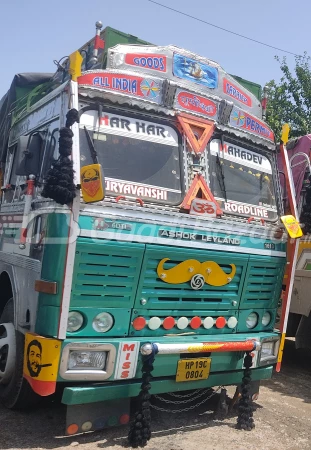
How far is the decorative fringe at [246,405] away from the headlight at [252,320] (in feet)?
1.15

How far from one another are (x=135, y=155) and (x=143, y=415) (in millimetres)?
2128

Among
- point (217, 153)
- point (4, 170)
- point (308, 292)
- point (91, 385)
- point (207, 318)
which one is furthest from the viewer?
point (308, 292)

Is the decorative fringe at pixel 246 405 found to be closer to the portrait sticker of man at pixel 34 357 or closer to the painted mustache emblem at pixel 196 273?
the painted mustache emblem at pixel 196 273

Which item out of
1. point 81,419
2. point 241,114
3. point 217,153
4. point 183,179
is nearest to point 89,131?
point 183,179

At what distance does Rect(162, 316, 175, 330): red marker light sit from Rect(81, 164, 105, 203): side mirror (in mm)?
1229

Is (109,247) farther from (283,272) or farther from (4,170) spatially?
(4,170)

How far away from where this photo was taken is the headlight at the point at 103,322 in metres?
3.69

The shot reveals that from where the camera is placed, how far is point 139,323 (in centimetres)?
386

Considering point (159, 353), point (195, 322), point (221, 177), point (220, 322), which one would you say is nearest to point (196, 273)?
point (195, 322)

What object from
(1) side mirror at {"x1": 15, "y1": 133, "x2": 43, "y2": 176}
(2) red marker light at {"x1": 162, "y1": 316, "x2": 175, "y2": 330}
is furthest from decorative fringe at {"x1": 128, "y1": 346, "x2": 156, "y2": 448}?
(1) side mirror at {"x1": 15, "y1": 133, "x2": 43, "y2": 176}

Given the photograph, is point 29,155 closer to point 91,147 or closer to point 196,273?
point 91,147

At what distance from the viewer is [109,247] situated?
3678 millimetres

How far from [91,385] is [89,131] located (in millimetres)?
2016

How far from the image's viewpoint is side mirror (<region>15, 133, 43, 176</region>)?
13.2ft
